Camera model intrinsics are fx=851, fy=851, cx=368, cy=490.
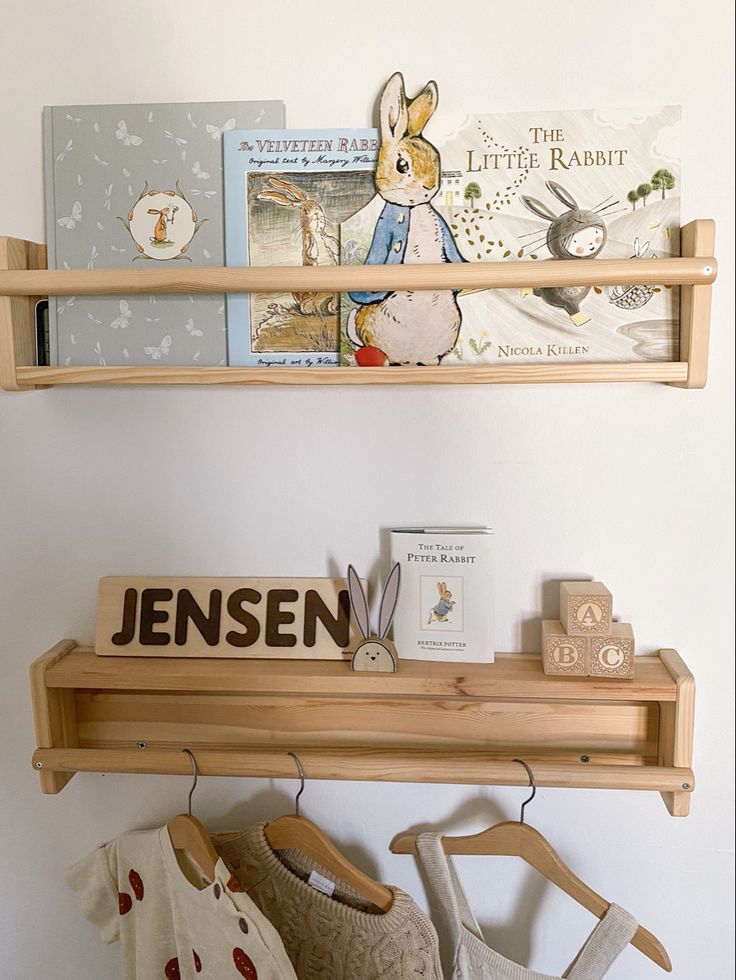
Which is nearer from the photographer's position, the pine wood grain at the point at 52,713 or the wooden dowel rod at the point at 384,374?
the wooden dowel rod at the point at 384,374

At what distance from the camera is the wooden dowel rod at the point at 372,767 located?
0.98m

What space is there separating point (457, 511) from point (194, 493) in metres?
0.34

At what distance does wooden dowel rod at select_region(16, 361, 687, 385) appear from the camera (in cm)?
92

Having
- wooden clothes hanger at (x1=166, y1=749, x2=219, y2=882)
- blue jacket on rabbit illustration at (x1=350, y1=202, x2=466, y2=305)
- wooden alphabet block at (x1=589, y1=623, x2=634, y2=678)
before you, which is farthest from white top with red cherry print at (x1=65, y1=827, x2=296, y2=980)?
blue jacket on rabbit illustration at (x1=350, y1=202, x2=466, y2=305)

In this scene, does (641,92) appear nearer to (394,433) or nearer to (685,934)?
(394,433)

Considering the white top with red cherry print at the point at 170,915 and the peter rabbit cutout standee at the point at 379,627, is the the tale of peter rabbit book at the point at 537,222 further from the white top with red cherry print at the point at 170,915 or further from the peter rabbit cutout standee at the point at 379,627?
the white top with red cherry print at the point at 170,915

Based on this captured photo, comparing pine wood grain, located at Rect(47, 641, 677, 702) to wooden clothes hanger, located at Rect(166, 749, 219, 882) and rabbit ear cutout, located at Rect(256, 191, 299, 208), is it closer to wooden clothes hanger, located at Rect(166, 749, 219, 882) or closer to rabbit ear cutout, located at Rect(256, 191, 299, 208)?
wooden clothes hanger, located at Rect(166, 749, 219, 882)

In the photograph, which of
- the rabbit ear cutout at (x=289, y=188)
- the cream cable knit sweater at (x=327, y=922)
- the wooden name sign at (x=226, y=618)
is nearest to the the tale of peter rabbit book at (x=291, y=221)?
the rabbit ear cutout at (x=289, y=188)

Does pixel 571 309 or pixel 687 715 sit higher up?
pixel 571 309

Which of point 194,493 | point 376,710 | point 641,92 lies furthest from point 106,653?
point 641,92

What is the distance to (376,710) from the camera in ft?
3.48

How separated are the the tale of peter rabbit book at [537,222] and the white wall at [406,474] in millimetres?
37

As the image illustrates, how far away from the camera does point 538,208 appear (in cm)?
98

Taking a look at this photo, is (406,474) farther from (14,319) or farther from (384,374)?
(14,319)
